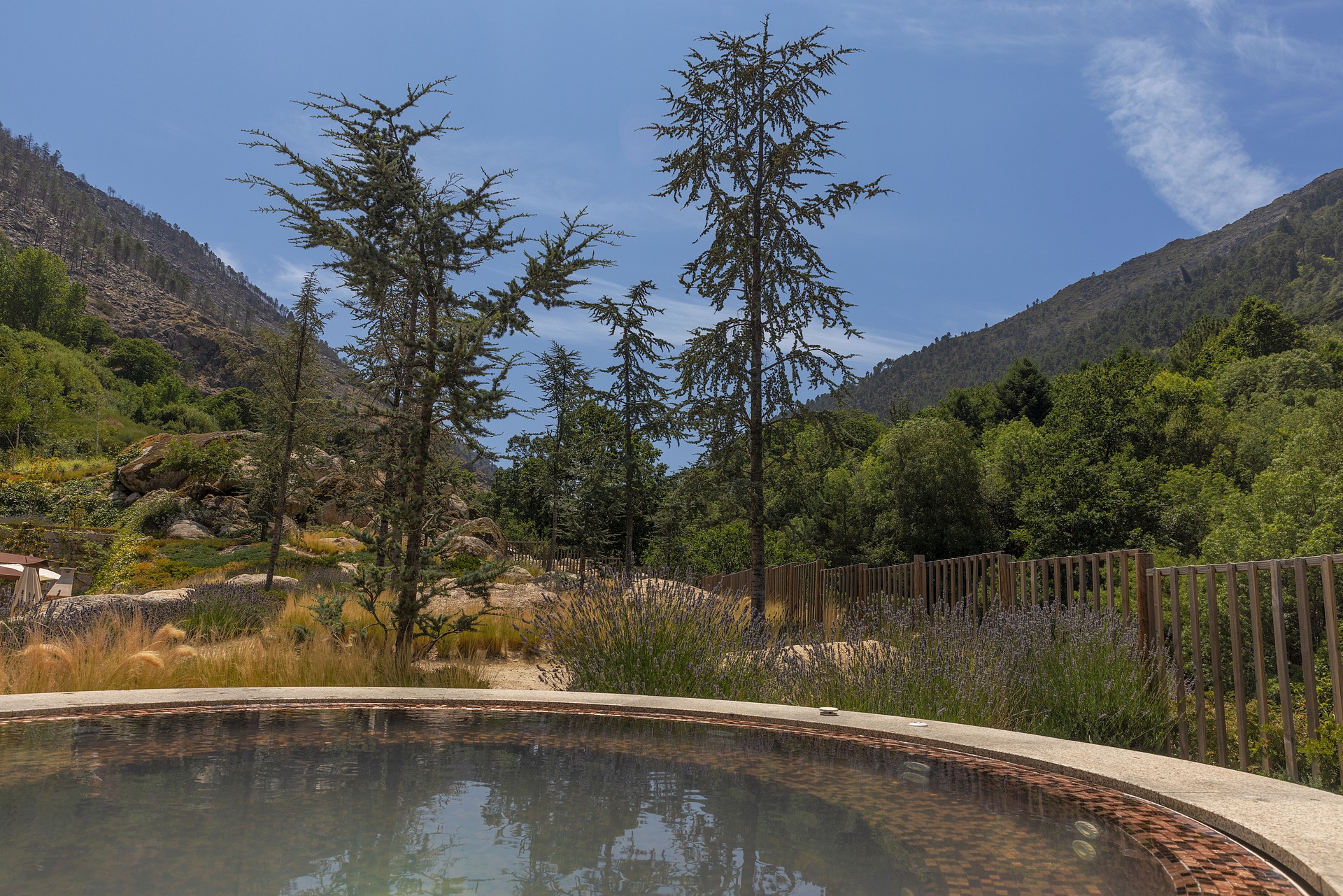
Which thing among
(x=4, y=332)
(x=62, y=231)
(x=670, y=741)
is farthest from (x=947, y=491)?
(x=62, y=231)

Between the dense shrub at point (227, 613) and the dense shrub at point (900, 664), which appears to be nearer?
the dense shrub at point (900, 664)

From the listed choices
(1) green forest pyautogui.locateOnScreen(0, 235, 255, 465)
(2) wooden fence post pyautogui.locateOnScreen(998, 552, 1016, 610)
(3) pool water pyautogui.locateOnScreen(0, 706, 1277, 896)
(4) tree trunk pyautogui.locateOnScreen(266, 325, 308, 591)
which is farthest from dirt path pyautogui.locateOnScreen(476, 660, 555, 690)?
(1) green forest pyautogui.locateOnScreen(0, 235, 255, 465)

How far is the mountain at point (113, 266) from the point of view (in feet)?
333

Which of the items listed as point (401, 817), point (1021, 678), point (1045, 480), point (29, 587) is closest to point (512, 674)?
point (1021, 678)

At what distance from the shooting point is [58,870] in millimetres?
2336

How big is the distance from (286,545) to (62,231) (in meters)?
122

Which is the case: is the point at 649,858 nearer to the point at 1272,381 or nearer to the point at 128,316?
the point at 1272,381

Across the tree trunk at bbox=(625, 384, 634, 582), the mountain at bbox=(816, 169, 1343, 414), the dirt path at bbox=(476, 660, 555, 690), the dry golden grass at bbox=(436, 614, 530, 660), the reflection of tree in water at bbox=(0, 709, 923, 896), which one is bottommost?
the dirt path at bbox=(476, 660, 555, 690)

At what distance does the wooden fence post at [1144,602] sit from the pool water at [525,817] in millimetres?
2285

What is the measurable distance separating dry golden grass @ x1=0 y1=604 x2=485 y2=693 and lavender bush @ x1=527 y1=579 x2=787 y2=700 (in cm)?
117

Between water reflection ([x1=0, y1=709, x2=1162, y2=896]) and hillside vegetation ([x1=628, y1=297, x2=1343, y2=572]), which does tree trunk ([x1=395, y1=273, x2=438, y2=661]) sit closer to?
water reflection ([x1=0, y1=709, x2=1162, y2=896])

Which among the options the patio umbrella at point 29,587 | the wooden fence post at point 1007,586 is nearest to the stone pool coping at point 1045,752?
the wooden fence post at point 1007,586

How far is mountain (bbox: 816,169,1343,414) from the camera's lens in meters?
87.8

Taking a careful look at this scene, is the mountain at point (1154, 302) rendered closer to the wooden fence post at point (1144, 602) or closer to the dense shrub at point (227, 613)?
the dense shrub at point (227, 613)
